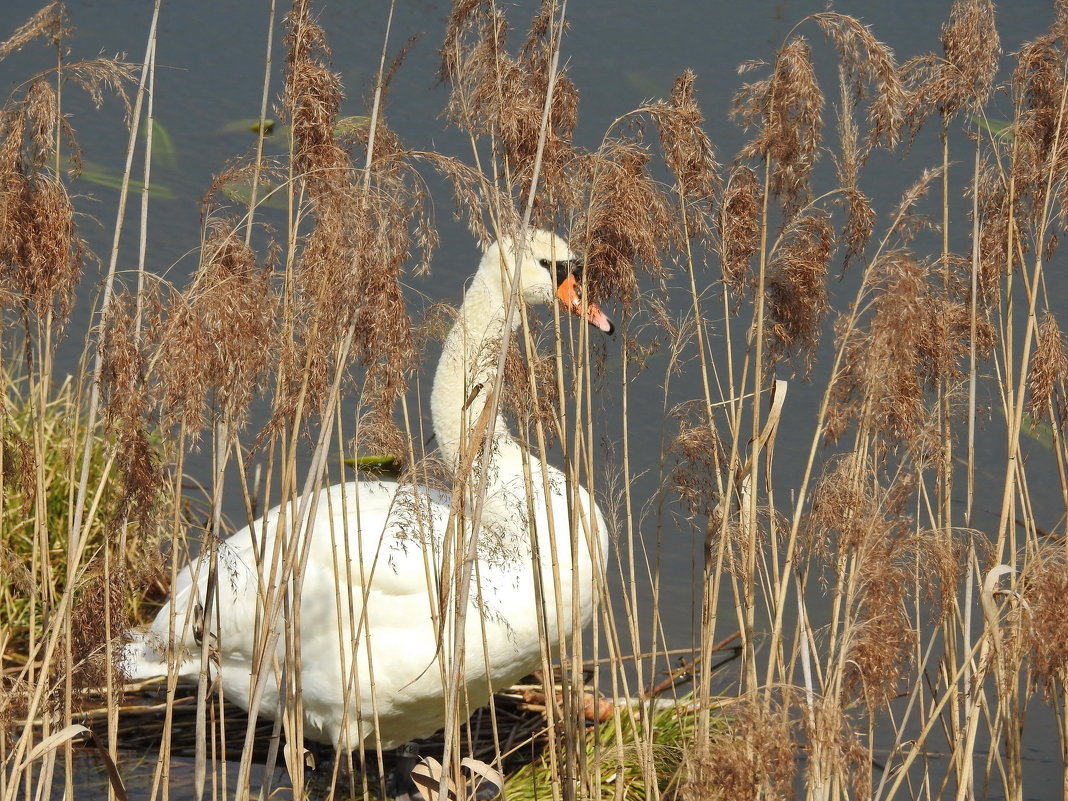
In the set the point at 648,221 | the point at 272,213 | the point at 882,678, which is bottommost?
the point at 882,678

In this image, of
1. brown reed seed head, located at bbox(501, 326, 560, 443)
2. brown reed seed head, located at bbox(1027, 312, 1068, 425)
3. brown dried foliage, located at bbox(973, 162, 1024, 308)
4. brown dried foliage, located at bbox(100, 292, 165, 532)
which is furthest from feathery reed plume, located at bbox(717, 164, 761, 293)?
brown dried foliage, located at bbox(100, 292, 165, 532)

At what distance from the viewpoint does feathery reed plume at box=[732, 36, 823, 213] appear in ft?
6.14

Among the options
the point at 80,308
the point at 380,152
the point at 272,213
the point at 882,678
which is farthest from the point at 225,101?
the point at 882,678

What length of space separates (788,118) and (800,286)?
261mm

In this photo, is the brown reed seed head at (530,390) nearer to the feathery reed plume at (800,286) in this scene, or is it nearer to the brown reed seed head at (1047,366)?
the feathery reed plume at (800,286)

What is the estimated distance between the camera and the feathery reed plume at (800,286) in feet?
6.38

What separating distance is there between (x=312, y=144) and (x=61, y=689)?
3.24 ft

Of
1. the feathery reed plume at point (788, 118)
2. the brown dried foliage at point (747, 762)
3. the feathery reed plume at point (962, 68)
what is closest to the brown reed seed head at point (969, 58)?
the feathery reed plume at point (962, 68)

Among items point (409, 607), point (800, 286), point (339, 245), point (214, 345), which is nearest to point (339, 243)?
point (339, 245)

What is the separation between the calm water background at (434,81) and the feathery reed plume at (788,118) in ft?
11.1

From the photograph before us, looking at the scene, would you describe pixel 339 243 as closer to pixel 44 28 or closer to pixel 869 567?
pixel 44 28

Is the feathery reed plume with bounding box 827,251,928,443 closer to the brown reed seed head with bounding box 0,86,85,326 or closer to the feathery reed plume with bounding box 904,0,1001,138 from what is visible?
the feathery reed plume with bounding box 904,0,1001,138

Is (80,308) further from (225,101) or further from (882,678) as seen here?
(882,678)

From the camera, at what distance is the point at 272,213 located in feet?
21.9
